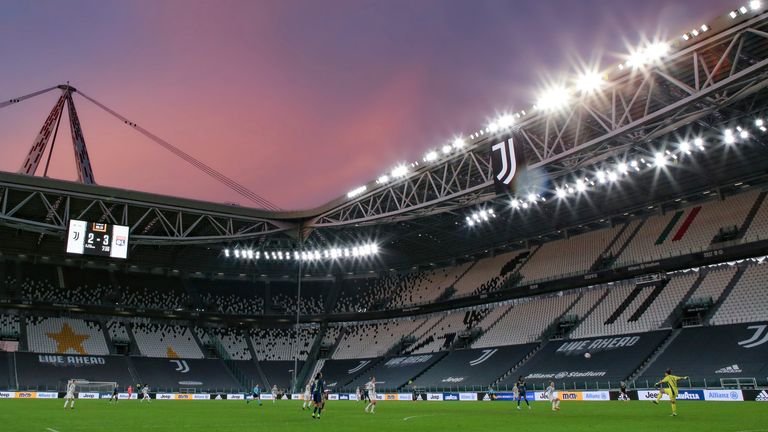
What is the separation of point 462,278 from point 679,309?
83.6ft

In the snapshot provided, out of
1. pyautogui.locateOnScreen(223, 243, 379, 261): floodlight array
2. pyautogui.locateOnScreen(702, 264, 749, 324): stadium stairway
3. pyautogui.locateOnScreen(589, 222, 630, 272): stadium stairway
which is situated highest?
pyautogui.locateOnScreen(223, 243, 379, 261): floodlight array

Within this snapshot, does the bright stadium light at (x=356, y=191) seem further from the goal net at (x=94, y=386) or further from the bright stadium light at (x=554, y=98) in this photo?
the goal net at (x=94, y=386)

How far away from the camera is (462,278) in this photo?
63.3 metres

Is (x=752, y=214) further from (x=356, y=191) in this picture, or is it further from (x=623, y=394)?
(x=356, y=191)

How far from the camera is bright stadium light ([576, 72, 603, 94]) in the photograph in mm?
29016

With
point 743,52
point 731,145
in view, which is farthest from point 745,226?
point 743,52

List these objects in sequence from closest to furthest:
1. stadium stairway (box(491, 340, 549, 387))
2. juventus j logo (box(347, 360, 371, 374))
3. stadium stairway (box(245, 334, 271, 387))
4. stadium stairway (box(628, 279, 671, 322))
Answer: stadium stairway (box(628, 279, 671, 322)) → stadium stairway (box(491, 340, 549, 387)) → juventus j logo (box(347, 360, 371, 374)) → stadium stairway (box(245, 334, 271, 387))

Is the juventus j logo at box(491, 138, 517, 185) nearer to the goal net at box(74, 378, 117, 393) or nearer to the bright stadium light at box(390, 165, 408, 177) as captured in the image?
the bright stadium light at box(390, 165, 408, 177)

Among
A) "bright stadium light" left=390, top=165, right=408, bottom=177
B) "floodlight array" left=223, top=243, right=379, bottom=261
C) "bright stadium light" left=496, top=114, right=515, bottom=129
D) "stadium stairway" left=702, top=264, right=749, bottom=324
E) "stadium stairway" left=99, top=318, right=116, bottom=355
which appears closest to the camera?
"bright stadium light" left=496, top=114, right=515, bottom=129

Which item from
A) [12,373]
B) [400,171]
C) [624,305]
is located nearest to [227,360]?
[12,373]

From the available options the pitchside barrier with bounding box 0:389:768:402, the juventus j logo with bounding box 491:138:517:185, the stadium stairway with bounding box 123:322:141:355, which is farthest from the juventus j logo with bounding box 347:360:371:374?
the juventus j logo with bounding box 491:138:517:185

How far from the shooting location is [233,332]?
7000 cm

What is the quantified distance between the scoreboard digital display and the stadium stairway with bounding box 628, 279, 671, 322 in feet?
134

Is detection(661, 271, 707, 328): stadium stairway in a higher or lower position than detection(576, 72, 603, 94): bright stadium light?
lower
